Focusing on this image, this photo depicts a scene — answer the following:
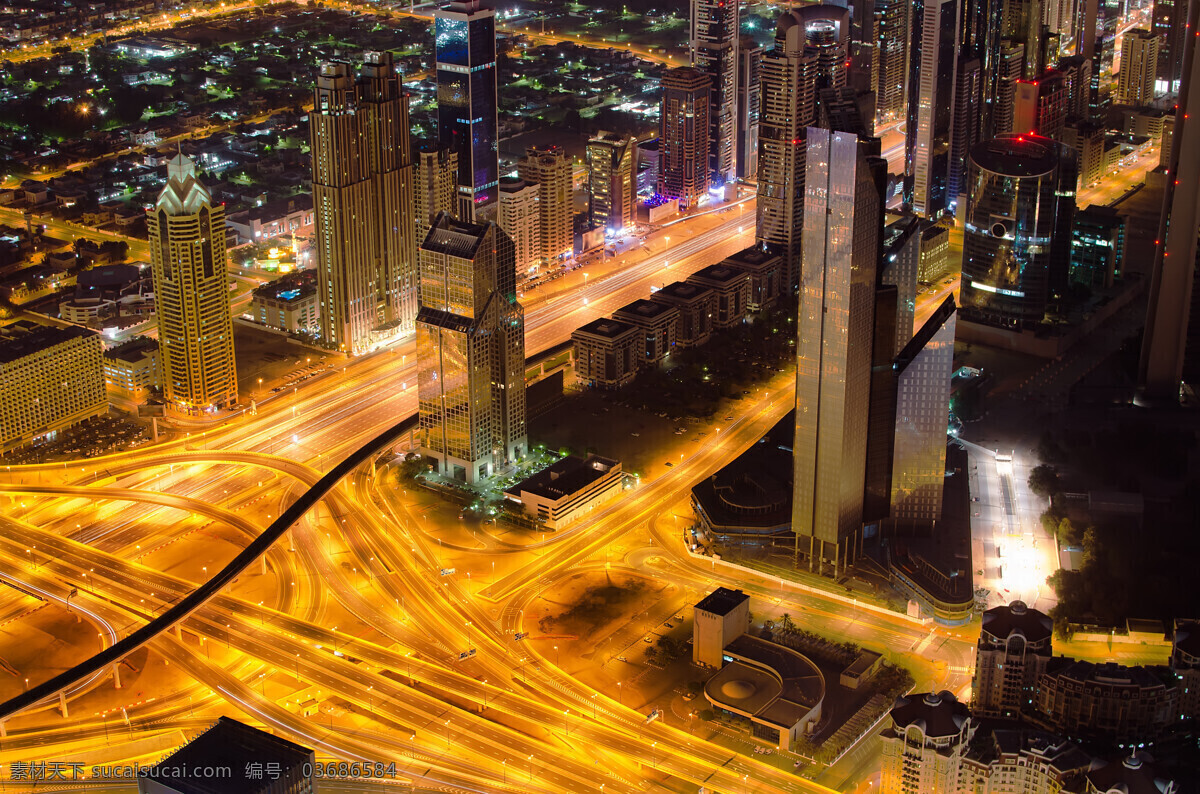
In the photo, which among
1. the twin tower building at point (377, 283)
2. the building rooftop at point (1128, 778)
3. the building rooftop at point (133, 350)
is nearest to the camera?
the building rooftop at point (1128, 778)

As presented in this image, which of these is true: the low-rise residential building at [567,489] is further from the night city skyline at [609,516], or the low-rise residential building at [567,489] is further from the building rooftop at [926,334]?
the building rooftop at [926,334]

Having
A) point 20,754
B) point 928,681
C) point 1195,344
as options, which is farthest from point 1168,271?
point 20,754

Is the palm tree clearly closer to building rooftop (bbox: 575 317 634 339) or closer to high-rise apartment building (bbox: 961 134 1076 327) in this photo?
building rooftop (bbox: 575 317 634 339)

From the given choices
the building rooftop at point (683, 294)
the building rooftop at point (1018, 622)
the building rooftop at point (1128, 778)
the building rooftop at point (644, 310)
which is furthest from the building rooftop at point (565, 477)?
the building rooftop at point (1128, 778)

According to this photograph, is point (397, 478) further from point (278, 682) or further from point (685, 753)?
point (685, 753)

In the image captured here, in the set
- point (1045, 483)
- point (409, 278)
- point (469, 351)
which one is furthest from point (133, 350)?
point (1045, 483)

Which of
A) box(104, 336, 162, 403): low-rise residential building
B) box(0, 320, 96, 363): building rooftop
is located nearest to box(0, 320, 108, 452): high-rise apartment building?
box(0, 320, 96, 363): building rooftop
